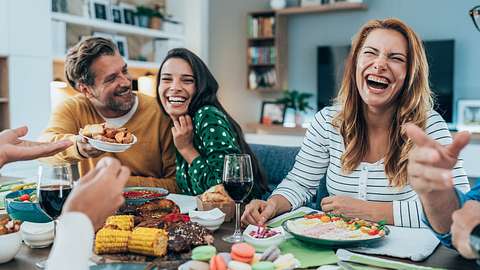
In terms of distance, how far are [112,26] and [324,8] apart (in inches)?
99.5

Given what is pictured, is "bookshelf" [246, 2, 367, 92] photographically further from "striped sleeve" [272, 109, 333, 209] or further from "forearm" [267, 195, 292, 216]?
"forearm" [267, 195, 292, 216]

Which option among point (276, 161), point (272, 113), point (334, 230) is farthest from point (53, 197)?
point (272, 113)

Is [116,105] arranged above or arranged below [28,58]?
below

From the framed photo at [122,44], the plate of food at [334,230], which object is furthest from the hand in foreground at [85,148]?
the framed photo at [122,44]

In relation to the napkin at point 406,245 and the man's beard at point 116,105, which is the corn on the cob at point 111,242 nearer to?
the napkin at point 406,245

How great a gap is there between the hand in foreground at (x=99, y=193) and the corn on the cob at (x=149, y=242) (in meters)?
0.29

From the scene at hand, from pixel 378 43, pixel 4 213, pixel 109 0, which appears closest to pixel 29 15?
pixel 109 0

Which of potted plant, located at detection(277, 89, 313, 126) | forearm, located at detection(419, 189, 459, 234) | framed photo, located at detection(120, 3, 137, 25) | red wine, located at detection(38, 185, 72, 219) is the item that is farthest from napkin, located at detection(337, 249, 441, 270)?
potted plant, located at detection(277, 89, 313, 126)

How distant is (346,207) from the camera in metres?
1.51

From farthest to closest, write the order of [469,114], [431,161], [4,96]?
[469,114] → [4,96] → [431,161]

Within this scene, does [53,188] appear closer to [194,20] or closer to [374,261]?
[374,261]

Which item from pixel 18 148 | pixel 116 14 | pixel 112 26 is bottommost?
pixel 18 148

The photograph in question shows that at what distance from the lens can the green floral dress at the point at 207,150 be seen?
1944mm

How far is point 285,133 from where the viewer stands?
6.31 meters
